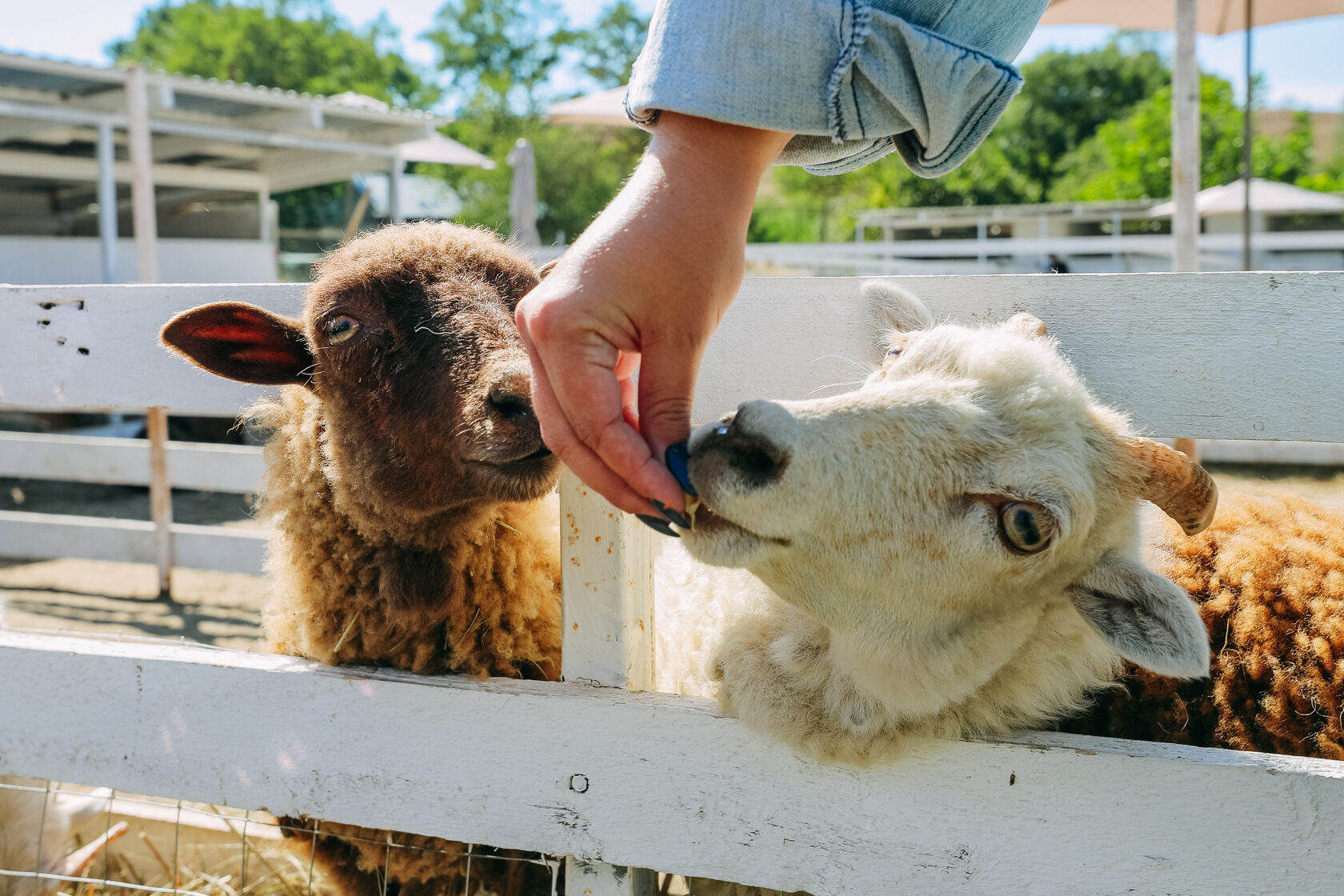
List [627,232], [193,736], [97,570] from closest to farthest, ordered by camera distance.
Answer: [627,232] < [193,736] < [97,570]

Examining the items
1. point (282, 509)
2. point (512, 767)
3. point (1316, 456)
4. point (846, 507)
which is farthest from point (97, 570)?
point (1316, 456)

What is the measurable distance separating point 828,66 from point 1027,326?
0.70 metres

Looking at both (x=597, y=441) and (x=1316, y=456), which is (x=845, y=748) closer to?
(x=597, y=441)

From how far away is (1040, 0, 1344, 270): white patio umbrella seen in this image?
6027 millimetres

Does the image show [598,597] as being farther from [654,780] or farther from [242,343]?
[242,343]

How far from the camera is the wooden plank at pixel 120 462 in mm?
7473

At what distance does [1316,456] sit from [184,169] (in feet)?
51.1

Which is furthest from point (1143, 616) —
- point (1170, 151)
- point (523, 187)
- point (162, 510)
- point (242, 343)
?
point (1170, 151)

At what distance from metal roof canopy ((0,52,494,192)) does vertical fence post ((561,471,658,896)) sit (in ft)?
30.2

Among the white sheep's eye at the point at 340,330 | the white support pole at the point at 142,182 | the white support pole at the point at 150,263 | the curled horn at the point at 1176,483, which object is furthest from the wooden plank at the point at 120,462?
the curled horn at the point at 1176,483

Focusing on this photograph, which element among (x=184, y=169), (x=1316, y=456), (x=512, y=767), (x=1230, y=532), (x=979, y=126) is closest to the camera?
(x=979, y=126)

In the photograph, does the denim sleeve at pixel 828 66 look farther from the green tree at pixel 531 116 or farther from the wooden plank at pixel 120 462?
the green tree at pixel 531 116

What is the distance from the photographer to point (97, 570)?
7801mm

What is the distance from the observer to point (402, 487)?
6.70 ft
